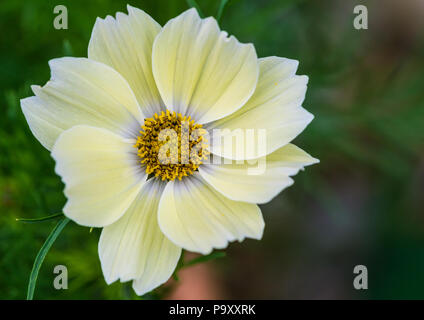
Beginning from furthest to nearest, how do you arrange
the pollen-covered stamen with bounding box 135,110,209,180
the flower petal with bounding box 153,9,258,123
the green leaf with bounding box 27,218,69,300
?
the pollen-covered stamen with bounding box 135,110,209,180, the flower petal with bounding box 153,9,258,123, the green leaf with bounding box 27,218,69,300

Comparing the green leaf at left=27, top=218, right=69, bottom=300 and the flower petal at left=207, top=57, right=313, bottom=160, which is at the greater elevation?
the flower petal at left=207, top=57, right=313, bottom=160

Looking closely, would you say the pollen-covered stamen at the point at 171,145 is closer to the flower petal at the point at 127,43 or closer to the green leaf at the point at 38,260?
the flower petal at the point at 127,43

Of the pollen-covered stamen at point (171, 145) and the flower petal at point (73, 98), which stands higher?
the flower petal at point (73, 98)

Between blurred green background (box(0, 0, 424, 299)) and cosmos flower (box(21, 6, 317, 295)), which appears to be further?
blurred green background (box(0, 0, 424, 299))

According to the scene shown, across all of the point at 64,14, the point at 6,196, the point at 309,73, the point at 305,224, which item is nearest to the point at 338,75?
the point at 309,73

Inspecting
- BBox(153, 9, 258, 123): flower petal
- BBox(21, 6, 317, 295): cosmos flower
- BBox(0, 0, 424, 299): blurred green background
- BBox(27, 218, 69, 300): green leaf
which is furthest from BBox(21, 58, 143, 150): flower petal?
BBox(0, 0, 424, 299): blurred green background

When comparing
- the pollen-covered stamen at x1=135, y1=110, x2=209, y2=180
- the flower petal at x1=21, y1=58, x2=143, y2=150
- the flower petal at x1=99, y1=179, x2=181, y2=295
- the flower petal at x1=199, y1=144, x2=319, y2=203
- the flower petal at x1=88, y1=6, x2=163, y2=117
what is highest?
the flower petal at x1=88, y1=6, x2=163, y2=117

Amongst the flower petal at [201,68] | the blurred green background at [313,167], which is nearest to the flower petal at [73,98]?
the flower petal at [201,68]

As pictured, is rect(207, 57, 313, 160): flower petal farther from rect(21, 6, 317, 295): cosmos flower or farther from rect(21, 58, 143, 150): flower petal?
rect(21, 58, 143, 150): flower petal
